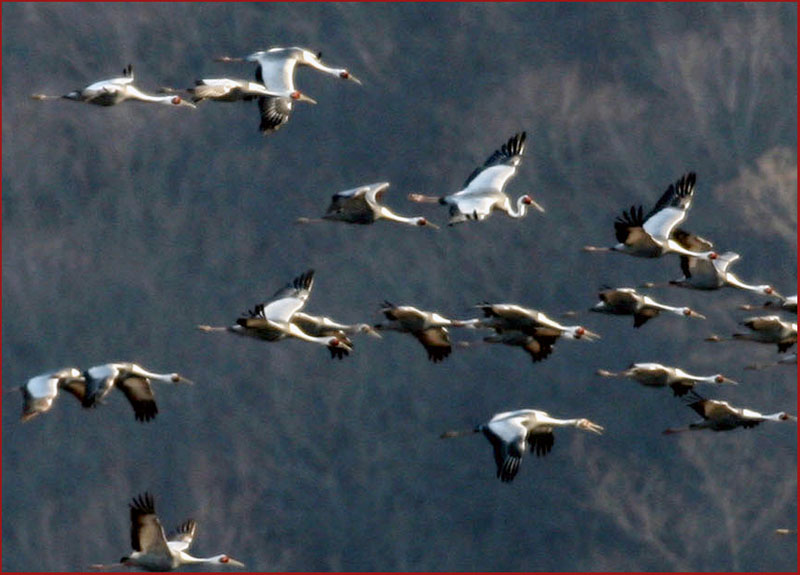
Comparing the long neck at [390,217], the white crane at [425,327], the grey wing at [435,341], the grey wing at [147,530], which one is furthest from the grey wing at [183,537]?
the long neck at [390,217]

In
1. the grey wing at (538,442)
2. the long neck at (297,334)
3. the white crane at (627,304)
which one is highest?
the white crane at (627,304)

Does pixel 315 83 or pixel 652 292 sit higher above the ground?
pixel 315 83

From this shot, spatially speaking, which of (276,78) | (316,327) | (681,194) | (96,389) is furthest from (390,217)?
(96,389)

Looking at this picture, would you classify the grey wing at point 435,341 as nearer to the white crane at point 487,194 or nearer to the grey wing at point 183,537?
the white crane at point 487,194

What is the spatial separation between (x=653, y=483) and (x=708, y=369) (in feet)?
13.0

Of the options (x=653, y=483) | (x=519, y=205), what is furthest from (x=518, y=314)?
(x=653, y=483)

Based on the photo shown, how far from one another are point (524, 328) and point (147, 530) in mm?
8844

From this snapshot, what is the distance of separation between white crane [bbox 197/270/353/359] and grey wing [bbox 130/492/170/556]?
155 inches

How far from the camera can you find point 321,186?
92.8 metres

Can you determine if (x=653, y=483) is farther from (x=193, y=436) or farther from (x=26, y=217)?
(x=26, y=217)

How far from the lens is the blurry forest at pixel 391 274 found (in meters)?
88.9

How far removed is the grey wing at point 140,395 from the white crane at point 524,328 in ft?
22.1

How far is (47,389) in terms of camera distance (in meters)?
56.7

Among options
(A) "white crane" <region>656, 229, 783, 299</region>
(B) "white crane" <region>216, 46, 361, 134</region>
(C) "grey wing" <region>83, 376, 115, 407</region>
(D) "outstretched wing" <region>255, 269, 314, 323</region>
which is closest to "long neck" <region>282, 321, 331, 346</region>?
(D) "outstretched wing" <region>255, 269, 314, 323</region>
